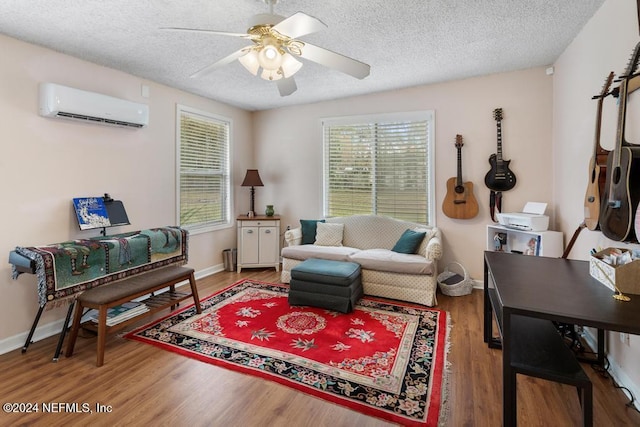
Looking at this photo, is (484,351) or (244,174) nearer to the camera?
(484,351)

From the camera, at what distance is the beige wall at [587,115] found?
1.81m

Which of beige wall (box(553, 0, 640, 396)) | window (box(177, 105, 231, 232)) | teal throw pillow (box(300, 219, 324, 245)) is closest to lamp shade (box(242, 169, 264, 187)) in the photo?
window (box(177, 105, 231, 232))

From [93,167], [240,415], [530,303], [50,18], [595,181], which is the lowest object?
[240,415]

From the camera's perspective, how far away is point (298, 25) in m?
1.59

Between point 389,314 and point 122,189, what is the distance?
120 inches

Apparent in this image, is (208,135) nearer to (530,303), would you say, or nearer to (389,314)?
(389,314)

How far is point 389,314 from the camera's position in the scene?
9.72 feet

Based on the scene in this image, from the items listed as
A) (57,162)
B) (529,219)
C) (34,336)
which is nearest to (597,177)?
(529,219)

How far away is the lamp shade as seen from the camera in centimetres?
462

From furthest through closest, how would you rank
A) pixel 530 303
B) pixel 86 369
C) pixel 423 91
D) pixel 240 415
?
1. pixel 423 91
2. pixel 86 369
3. pixel 240 415
4. pixel 530 303

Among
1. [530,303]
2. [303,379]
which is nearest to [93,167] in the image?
[303,379]

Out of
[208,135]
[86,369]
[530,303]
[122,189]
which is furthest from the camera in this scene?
[208,135]

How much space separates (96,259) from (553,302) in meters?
3.00

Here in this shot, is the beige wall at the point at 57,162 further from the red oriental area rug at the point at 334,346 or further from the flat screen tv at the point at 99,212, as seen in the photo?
the red oriental area rug at the point at 334,346
